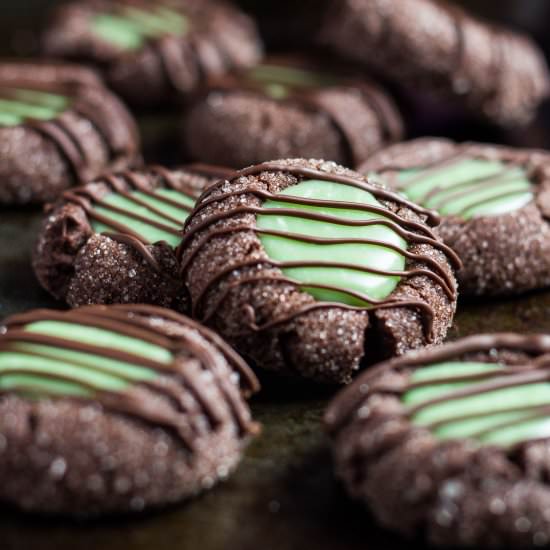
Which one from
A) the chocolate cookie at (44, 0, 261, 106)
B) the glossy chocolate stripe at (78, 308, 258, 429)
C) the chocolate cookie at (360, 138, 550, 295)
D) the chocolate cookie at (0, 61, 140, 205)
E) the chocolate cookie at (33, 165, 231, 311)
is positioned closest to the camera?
the glossy chocolate stripe at (78, 308, 258, 429)

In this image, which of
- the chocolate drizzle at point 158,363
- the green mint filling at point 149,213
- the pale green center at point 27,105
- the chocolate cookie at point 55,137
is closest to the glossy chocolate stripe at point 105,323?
the chocolate drizzle at point 158,363

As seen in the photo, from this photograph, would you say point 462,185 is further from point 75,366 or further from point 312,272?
point 75,366

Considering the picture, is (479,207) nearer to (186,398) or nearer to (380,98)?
(380,98)

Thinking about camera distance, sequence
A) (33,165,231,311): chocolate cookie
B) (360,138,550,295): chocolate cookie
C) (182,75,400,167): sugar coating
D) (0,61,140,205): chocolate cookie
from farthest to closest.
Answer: (182,75,400,167): sugar coating
(0,61,140,205): chocolate cookie
(360,138,550,295): chocolate cookie
(33,165,231,311): chocolate cookie

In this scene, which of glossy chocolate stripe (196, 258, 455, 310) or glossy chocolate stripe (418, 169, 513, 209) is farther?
glossy chocolate stripe (418, 169, 513, 209)

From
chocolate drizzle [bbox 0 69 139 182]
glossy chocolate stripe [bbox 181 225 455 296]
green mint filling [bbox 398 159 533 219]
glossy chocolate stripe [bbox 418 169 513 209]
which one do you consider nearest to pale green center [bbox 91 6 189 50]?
chocolate drizzle [bbox 0 69 139 182]

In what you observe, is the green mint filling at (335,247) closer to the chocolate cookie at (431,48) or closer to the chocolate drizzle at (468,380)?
the chocolate drizzle at (468,380)

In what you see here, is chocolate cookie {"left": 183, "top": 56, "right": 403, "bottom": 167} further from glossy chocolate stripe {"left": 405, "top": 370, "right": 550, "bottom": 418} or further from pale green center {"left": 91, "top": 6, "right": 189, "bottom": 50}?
glossy chocolate stripe {"left": 405, "top": 370, "right": 550, "bottom": 418}
